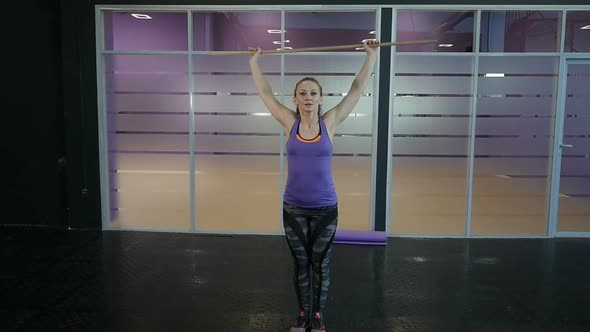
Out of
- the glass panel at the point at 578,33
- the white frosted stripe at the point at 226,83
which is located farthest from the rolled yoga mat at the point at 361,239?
the glass panel at the point at 578,33

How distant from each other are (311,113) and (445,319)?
1670 mm

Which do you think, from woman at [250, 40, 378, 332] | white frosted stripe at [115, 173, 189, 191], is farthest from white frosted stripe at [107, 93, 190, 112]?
woman at [250, 40, 378, 332]

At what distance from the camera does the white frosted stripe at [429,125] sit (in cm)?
511

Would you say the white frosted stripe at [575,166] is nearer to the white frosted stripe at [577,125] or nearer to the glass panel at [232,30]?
the white frosted stripe at [577,125]

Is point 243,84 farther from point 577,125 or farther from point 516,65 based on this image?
point 577,125

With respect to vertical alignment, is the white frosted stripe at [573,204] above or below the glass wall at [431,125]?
below

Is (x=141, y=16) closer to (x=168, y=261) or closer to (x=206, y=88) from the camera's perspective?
(x=206, y=88)

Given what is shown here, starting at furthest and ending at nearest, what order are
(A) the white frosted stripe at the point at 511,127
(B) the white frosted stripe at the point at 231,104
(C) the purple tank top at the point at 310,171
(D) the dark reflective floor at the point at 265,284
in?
(B) the white frosted stripe at the point at 231,104, (A) the white frosted stripe at the point at 511,127, (D) the dark reflective floor at the point at 265,284, (C) the purple tank top at the point at 310,171

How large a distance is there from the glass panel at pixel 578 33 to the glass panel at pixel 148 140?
4.12 meters

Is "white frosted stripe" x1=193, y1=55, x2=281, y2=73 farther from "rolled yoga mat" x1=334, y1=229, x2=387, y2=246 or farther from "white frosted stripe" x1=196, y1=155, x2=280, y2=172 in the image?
"rolled yoga mat" x1=334, y1=229, x2=387, y2=246

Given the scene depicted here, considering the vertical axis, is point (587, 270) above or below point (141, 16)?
below

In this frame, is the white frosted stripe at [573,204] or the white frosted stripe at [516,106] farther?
the white frosted stripe at [573,204]

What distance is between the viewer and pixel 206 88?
5.21 meters

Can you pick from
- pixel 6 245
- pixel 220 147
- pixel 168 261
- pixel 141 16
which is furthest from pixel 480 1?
pixel 6 245
